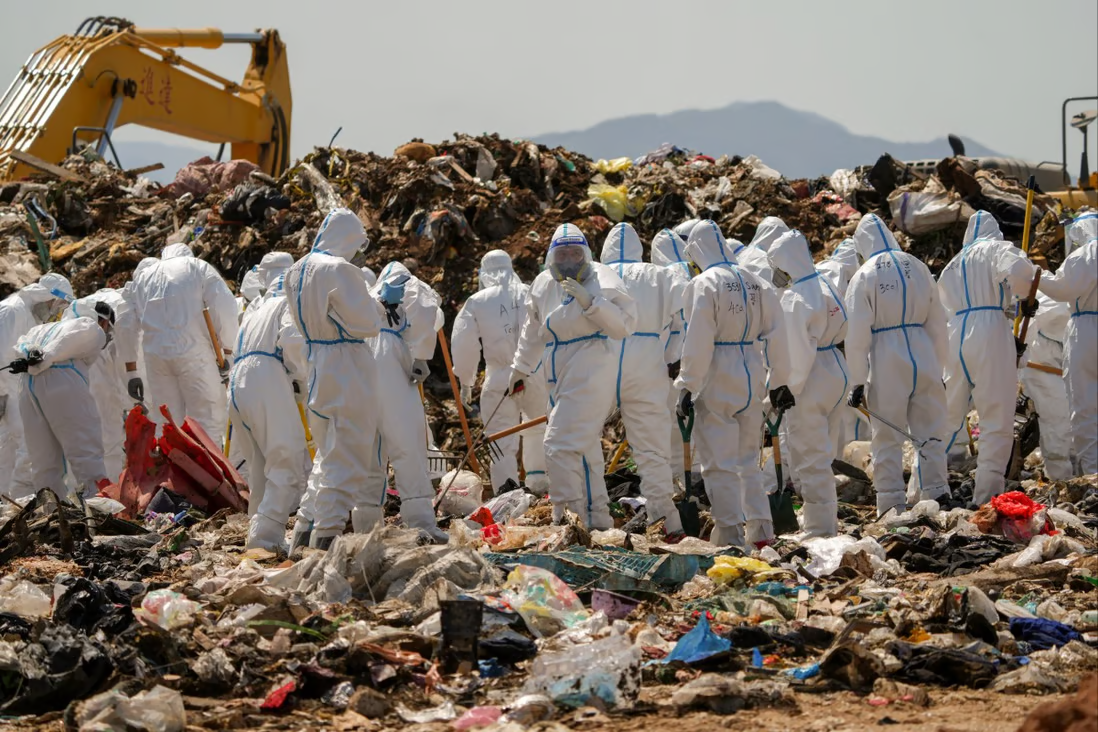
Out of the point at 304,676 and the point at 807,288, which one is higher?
the point at 807,288

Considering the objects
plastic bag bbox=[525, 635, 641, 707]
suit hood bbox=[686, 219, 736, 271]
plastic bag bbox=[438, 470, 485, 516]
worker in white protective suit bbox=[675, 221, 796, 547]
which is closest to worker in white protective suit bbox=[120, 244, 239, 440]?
plastic bag bbox=[438, 470, 485, 516]

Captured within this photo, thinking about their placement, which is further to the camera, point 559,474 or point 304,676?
point 559,474

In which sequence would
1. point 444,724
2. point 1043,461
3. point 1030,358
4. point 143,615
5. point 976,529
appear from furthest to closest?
point 1030,358 < point 1043,461 < point 976,529 < point 143,615 < point 444,724

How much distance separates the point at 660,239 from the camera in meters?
12.7

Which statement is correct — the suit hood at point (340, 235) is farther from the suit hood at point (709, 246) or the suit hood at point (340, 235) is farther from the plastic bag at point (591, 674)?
the plastic bag at point (591, 674)

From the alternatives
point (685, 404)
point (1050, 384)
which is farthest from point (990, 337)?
point (685, 404)

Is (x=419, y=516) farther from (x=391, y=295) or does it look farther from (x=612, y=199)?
(x=612, y=199)

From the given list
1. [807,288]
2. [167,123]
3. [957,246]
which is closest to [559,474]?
[807,288]

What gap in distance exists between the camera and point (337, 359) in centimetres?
873

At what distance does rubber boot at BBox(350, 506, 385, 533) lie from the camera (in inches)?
356

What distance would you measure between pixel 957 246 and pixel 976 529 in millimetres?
9040

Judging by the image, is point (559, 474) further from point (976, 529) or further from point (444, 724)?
point (444, 724)

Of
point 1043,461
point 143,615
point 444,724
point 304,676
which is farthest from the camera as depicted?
point 1043,461

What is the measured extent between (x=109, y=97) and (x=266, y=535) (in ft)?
48.5
